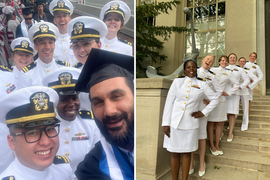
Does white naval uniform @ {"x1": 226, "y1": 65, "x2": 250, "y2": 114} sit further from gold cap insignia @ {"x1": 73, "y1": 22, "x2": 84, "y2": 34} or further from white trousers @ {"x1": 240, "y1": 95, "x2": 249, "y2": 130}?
gold cap insignia @ {"x1": 73, "y1": 22, "x2": 84, "y2": 34}

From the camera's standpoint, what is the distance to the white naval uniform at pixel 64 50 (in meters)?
2.54

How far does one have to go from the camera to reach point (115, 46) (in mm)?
2633

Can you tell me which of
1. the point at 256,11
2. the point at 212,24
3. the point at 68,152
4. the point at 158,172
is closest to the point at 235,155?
the point at 158,172

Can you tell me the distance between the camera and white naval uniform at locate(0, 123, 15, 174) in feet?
7.20

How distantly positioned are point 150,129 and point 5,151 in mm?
2146

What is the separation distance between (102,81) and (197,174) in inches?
96.0

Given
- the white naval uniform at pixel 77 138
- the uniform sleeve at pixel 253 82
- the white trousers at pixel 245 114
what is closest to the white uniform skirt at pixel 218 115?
the white trousers at pixel 245 114

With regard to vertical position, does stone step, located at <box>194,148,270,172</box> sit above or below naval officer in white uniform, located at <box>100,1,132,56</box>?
below

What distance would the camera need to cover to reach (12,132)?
7.24ft

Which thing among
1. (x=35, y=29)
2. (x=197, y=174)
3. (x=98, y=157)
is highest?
(x=35, y=29)

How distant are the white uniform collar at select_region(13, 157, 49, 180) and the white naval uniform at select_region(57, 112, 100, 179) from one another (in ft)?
0.96

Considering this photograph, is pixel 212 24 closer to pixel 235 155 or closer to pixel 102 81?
pixel 235 155

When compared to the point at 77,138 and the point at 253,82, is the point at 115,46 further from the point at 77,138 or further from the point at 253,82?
the point at 253,82

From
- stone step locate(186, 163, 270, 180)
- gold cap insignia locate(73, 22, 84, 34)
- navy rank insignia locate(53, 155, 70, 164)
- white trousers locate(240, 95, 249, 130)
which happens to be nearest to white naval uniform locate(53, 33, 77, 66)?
gold cap insignia locate(73, 22, 84, 34)
